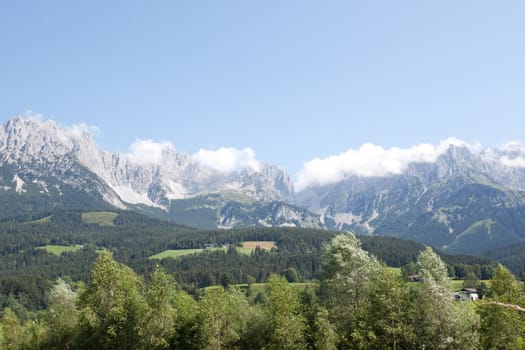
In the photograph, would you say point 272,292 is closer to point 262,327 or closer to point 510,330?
point 262,327

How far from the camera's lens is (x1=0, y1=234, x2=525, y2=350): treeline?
56.2 m

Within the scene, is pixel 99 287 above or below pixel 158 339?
above

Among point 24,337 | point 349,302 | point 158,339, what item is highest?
point 349,302

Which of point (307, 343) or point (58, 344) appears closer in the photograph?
point (307, 343)

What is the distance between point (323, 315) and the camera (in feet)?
199

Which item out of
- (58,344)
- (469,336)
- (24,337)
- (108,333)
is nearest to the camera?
(469,336)

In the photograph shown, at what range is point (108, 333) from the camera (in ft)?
219

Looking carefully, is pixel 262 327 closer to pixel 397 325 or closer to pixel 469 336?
pixel 397 325

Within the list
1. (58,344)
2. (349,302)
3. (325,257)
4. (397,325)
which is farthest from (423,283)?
(58,344)

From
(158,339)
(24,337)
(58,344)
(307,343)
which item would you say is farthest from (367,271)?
(24,337)

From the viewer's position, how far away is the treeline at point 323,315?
5616cm

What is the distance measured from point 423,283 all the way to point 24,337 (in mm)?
72872

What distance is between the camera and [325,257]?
67250 mm

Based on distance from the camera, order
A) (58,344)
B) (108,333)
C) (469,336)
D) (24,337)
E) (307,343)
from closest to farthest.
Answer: (469,336)
(307,343)
(108,333)
(58,344)
(24,337)
